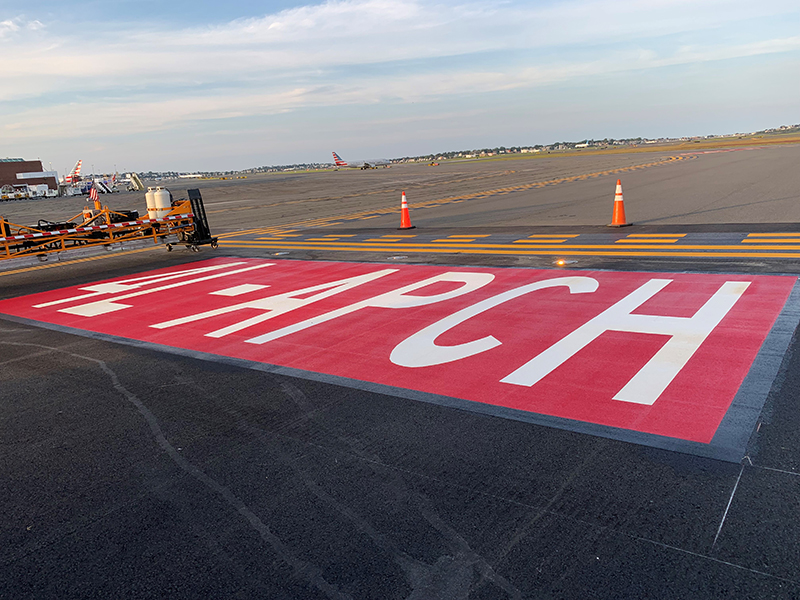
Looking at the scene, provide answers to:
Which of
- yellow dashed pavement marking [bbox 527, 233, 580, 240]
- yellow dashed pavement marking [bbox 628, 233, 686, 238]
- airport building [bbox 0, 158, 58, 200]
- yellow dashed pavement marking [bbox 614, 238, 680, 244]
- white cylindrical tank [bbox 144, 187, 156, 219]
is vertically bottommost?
yellow dashed pavement marking [bbox 628, 233, 686, 238]

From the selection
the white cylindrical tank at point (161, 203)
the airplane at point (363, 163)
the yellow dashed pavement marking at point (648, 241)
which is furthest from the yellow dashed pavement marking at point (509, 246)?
the airplane at point (363, 163)

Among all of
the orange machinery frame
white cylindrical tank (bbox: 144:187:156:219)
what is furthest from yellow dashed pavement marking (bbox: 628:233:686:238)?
white cylindrical tank (bbox: 144:187:156:219)

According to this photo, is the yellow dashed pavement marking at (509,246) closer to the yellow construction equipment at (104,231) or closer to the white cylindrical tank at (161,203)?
the yellow construction equipment at (104,231)

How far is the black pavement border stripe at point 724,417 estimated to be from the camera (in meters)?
→ 3.58

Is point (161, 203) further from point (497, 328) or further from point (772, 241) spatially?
point (772, 241)

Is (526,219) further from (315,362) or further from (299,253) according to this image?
(315,362)

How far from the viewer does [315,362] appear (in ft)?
18.6

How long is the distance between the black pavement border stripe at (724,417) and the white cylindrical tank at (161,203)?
874 centimetres

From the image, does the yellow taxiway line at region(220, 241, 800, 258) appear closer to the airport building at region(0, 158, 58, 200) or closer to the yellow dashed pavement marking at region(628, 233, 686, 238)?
the yellow dashed pavement marking at region(628, 233, 686, 238)

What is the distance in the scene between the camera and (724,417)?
3.91 metres

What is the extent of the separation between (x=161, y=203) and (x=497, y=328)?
10.8m

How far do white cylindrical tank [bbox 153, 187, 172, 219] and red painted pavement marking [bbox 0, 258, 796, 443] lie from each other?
4229 mm

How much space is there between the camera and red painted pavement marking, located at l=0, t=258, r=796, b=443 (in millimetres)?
4480

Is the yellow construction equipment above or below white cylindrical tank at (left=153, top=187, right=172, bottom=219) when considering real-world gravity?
below
